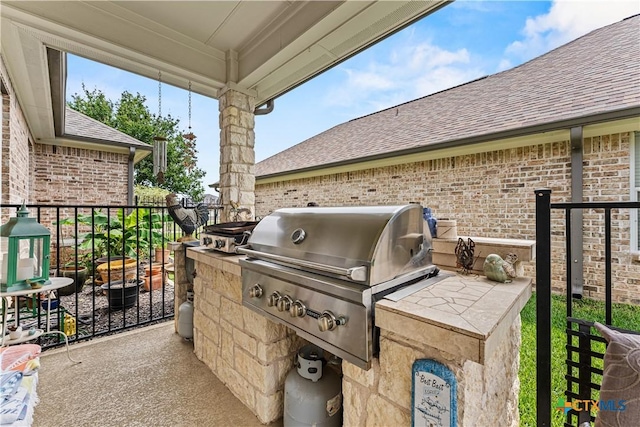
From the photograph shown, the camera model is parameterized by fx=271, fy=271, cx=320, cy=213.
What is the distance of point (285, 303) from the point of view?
1.41 m

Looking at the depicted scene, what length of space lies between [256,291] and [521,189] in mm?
4362

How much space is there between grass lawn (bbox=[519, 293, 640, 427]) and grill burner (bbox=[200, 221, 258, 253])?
90.8 inches

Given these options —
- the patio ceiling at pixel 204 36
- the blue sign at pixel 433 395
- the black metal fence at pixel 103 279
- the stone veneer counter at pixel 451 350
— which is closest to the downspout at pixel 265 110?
the patio ceiling at pixel 204 36

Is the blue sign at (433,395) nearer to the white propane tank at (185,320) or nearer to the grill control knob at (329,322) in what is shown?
the grill control knob at (329,322)

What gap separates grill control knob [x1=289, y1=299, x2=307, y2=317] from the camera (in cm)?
133

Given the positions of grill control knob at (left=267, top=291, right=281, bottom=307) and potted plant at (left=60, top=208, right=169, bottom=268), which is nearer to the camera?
grill control knob at (left=267, top=291, right=281, bottom=307)

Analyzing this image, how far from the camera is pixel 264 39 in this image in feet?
9.50

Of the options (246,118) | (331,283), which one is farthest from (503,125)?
(331,283)

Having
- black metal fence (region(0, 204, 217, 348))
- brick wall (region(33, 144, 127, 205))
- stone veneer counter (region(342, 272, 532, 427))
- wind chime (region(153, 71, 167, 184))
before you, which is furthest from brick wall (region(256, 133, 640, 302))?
brick wall (region(33, 144, 127, 205))

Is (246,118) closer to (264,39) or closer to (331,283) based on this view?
(264,39)

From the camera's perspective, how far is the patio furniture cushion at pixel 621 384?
94 centimetres

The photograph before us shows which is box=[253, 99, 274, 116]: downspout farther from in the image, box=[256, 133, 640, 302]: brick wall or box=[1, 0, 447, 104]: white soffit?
box=[256, 133, 640, 302]: brick wall

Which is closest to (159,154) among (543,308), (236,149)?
(236,149)

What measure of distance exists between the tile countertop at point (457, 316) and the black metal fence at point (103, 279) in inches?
103
